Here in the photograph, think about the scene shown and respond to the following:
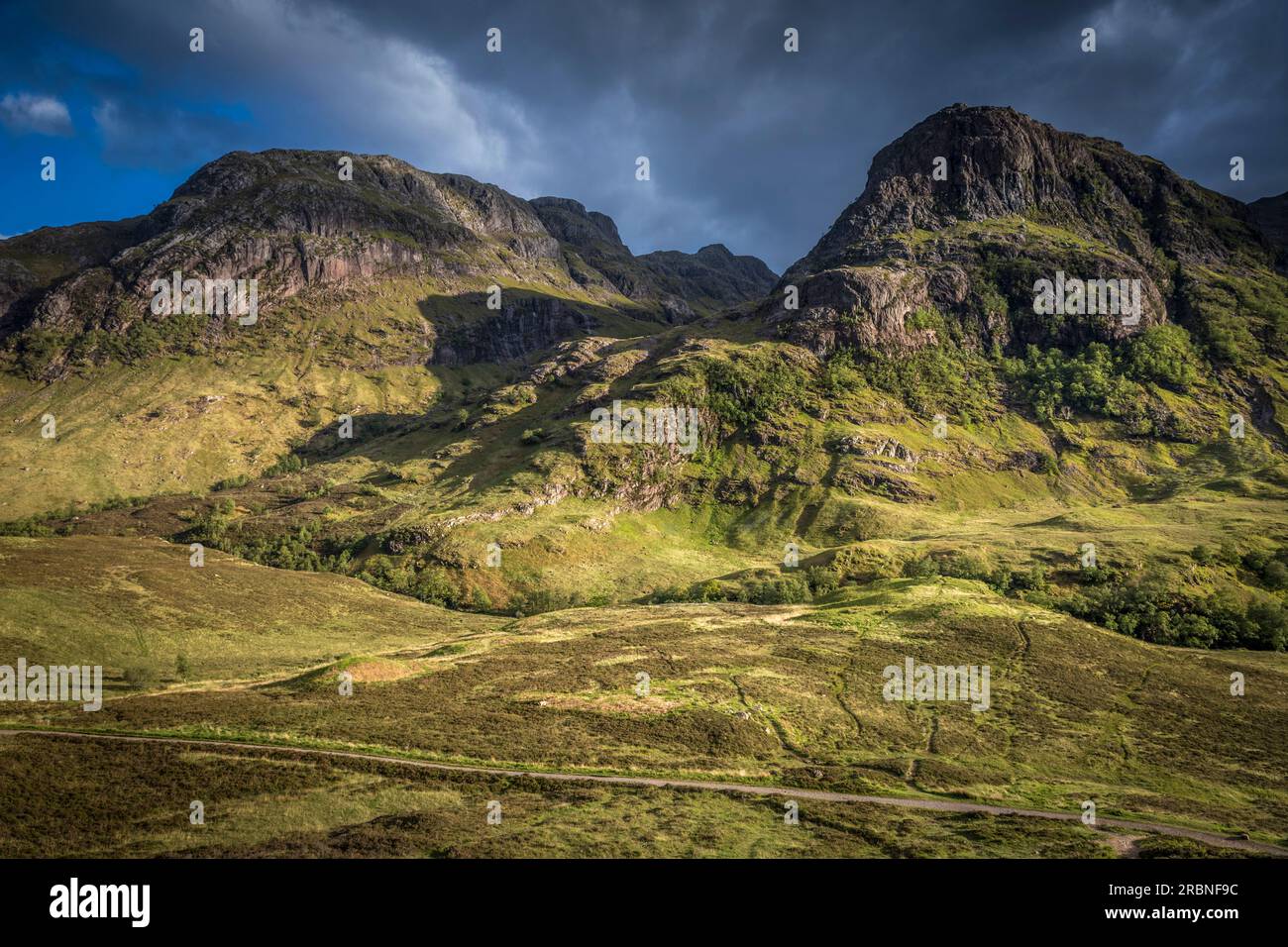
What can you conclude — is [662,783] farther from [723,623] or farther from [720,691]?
[723,623]

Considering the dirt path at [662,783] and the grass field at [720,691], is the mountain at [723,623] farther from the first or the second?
the dirt path at [662,783]

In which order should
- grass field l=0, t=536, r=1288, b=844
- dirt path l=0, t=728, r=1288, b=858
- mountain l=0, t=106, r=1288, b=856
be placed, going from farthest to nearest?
mountain l=0, t=106, r=1288, b=856 < grass field l=0, t=536, r=1288, b=844 < dirt path l=0, t=728, r=1288, b=858

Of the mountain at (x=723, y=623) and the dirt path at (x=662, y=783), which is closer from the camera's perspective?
A: the dirt path at (x=662, y=783)

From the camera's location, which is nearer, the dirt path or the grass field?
the dirt path

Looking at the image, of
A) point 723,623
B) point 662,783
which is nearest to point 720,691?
point 662,783

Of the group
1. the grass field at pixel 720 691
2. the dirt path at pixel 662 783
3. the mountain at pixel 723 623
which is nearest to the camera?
the dirt path at pixel 662 783

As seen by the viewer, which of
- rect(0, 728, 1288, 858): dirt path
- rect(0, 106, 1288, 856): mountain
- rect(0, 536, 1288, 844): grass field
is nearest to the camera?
rect(0, 728, 1288, 858): dirt path

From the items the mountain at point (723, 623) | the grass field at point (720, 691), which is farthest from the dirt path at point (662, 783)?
the grass field at point (720, 691)

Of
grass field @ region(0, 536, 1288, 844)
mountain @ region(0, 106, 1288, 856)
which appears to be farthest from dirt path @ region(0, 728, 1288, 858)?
grass field @ region(0, 536, 1288, 844)

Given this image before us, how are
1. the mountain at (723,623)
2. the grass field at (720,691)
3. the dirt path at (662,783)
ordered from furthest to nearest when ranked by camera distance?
the mountain at (723,623), the grass field at (720,691), the dirt path at (662,783)

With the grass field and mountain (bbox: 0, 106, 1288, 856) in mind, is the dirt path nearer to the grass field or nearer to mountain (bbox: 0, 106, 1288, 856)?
mountain (bbox: 0, 106, 1288, 856)
